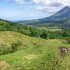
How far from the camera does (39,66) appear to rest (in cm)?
4197

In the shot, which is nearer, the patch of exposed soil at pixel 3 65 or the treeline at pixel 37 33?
the patch of exposed soil at pixel 3 65

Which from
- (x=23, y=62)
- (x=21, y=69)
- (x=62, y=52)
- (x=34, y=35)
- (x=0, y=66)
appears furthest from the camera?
(x=34, y=35)

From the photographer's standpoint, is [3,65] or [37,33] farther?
[37,33]

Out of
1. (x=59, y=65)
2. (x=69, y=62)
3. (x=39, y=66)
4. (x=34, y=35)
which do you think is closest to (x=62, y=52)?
(x=69, y=62)

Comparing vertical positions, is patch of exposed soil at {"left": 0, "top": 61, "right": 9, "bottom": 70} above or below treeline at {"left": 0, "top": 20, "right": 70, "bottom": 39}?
below

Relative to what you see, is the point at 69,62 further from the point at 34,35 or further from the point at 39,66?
the point at 34,35

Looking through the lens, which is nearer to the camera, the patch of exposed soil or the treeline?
the patch of exposed soil

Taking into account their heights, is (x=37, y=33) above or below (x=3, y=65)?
above

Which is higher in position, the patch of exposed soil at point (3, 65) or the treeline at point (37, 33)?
the treeline at point (37, 33)

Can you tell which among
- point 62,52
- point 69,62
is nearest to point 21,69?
point 69,62

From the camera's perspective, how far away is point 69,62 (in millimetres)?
44844

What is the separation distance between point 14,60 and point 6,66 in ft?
17.9

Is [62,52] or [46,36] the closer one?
[62,52]

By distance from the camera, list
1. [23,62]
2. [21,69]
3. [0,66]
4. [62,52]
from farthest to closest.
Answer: [62,52] → [23,62] → [0,66] → [21,69]
